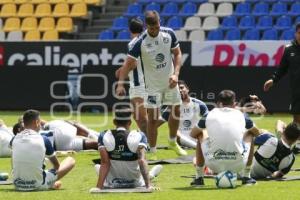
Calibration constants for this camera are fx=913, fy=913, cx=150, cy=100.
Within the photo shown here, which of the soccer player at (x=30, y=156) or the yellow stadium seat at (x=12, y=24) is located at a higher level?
the yellow stadium seat at (x=12, y=24)

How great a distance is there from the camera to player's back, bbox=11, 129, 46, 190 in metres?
10.3

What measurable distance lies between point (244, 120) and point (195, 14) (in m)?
20.3

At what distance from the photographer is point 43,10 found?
108 ft

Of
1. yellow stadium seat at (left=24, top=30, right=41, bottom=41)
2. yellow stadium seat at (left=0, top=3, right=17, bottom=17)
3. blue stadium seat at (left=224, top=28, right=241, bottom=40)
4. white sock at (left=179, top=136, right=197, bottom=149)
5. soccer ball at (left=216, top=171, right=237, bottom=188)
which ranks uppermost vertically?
yellow stadium seat at (left=0, top=3, right=17, bottom=17)

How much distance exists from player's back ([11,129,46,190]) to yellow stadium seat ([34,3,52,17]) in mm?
22612

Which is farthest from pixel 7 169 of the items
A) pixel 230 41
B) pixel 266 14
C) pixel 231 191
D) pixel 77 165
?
pixel 266 14

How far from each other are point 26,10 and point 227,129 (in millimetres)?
A: 23572

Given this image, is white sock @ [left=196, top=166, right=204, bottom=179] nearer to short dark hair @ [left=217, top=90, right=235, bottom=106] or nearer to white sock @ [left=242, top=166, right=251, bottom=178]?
white sock @ [left=242, top=166, right=251, bottom=178]

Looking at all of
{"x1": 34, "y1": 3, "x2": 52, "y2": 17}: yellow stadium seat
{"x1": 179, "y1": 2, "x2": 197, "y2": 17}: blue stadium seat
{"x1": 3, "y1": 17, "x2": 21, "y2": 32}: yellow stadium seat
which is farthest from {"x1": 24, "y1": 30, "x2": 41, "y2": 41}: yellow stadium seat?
{"x1": 179, "y1": 2, "x2": 197, "y2": 17}: blue stadium seat

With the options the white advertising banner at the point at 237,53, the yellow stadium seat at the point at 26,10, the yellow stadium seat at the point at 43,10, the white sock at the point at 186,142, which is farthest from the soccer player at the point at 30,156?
the yellow stadium seat at the point at 26,10

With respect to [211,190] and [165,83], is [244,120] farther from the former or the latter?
[165,83]

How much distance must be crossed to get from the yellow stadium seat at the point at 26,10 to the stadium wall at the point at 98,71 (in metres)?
5.07

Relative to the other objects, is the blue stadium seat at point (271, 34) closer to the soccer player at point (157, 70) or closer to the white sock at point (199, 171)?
the soccer player at point (157, 70)

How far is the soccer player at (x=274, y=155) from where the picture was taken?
1130 centimetres
